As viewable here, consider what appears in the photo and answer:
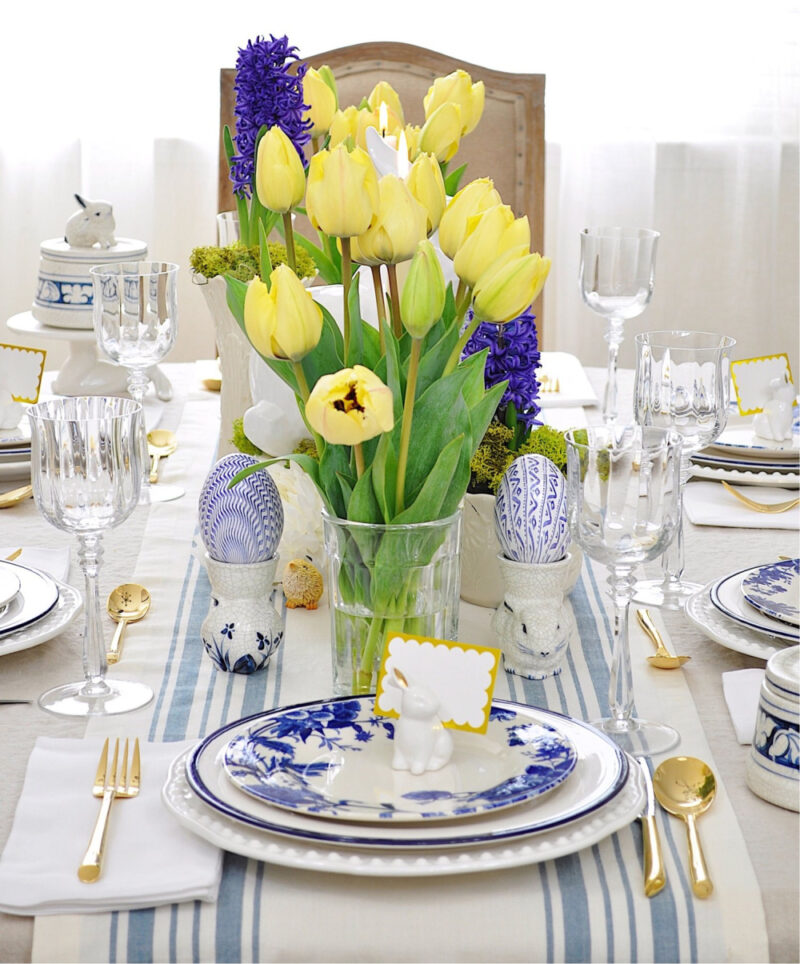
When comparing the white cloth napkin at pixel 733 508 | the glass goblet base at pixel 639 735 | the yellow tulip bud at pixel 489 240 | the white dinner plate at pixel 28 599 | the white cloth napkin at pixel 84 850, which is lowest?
the white cloth napkin at pixel 84 850

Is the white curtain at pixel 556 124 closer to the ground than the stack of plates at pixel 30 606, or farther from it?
farther from it

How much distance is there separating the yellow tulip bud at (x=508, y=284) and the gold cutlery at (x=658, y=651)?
33 cm

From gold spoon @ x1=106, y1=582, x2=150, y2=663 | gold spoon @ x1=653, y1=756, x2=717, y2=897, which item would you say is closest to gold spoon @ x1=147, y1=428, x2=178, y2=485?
gold spoon @ x1=106, y1=582, x2=150, y2=663

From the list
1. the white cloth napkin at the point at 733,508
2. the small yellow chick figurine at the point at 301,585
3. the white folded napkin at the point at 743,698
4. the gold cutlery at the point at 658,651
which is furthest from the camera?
the white cloth napkin at the point at 733,508

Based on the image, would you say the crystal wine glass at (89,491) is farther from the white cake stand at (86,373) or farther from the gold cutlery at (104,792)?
the white cake stand at (86,373)

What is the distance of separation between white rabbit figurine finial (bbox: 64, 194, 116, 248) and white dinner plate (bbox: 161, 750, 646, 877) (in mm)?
1142

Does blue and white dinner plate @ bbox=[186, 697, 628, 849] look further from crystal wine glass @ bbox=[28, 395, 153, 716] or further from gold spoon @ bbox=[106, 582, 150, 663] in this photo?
gold spoon @ bbox=[106, 582, 150, 663]

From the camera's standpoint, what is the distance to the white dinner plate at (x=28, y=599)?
0.95 meters

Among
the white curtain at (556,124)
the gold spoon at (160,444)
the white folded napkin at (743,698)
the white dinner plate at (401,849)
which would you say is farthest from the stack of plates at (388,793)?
the white curtain at (556,124)

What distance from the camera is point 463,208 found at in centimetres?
78

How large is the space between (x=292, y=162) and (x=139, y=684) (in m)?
0.39

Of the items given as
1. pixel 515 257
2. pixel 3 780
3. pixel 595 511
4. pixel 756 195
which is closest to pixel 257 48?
pixel 515 257

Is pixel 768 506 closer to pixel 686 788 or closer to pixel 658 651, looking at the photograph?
pixel 658 651

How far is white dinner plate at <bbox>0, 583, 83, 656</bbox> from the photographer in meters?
0.93
